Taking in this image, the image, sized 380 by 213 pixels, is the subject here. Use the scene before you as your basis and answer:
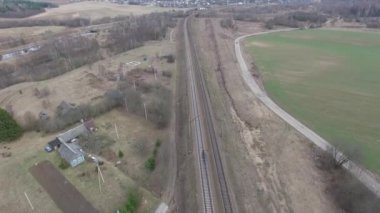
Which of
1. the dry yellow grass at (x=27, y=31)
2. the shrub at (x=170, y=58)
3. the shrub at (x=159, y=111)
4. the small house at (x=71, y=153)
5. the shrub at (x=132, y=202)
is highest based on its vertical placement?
the dry yellow grass at (x=27, y=31)

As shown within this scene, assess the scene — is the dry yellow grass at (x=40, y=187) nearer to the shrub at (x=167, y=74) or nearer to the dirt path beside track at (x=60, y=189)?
the dirt path beside track at (x=60, y=189)

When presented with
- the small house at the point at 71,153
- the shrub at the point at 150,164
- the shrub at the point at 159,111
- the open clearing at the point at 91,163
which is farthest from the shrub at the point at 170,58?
the shrub at the point at 150,164

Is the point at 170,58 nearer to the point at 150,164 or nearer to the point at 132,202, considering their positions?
the point at 150,164

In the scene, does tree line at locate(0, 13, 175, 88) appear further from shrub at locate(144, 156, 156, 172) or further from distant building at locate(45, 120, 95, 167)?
shrub at locate(144, 156, 156, 172)

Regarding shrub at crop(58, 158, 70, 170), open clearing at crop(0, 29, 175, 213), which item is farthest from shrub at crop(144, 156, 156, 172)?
shrub at crop(58, 158, 70, 170)

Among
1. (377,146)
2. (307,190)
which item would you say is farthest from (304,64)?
(307,190)

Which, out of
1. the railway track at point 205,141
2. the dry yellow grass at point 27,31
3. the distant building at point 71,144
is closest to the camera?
the railway track at point 205,141

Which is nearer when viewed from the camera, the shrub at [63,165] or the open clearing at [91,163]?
the open clearing at [91,163]
